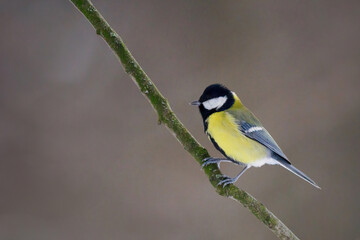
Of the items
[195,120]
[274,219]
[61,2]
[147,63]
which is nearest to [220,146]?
[274,219]

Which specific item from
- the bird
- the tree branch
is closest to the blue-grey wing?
the bird

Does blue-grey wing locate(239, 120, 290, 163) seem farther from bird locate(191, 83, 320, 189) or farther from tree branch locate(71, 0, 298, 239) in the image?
tree branch locate(71, 0, 298, 239)

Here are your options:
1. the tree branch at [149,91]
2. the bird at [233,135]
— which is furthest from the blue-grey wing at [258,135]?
the tree branch at [149,91]

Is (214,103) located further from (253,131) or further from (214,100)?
(253,131)

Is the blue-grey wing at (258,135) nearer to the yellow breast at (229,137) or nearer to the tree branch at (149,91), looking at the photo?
the yellow breast at (229,137)

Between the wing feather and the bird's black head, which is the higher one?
the bird's black head

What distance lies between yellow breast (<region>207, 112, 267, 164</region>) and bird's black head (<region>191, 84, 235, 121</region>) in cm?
1

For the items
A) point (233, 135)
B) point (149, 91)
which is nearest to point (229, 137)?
point (233, 135)

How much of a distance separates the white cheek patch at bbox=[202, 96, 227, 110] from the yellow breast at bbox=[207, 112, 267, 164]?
2 centimetres

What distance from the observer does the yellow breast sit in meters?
0.85

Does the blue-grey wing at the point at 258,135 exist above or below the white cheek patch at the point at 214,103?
below

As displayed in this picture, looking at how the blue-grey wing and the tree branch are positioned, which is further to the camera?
the blue-grey wing

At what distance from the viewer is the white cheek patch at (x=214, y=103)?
85 cm

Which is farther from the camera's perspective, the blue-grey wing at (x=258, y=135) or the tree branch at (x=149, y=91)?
the blue-grey wing at (x=258, y=135)
